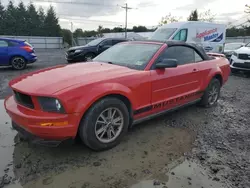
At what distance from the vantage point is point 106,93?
2.94m

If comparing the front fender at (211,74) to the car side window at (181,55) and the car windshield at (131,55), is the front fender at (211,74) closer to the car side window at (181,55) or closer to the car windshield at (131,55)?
the car side window at (181,55)

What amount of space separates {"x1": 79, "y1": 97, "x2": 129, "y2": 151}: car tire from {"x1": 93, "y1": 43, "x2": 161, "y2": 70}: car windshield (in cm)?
84

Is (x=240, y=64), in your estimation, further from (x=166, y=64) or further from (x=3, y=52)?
(x=3, y=52)

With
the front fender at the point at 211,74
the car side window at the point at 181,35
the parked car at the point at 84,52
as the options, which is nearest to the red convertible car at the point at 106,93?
the front fender at the point at 211,74

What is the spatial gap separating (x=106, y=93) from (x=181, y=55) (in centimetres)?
209

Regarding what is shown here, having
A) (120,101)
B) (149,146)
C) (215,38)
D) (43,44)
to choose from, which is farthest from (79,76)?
(43,44)

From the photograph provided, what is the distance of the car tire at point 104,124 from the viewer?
2846 mm

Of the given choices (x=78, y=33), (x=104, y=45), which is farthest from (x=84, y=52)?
(x=78, y=33)

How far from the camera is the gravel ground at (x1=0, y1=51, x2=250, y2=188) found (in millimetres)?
2518

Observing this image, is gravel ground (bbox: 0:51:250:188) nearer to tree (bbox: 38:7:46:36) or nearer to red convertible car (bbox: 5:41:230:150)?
red convertible car (bbox: 5:41:230:150)

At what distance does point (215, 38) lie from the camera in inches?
526

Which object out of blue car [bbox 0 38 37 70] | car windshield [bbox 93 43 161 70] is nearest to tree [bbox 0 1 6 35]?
blue car [bbox 0 38 37 70]

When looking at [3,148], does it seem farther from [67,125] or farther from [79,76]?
[79,76]

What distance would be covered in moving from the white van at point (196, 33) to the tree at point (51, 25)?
Result: 48.4 metres
